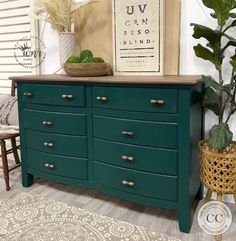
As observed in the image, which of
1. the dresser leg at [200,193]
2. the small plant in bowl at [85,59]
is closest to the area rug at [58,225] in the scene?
the dresser leg at [200,193]

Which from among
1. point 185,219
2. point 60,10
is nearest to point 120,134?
point 185,219

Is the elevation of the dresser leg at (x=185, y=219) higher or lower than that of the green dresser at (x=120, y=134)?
lower

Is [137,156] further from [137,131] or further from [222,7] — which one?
[222,7]

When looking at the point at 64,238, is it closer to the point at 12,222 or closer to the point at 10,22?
the point at 12,222

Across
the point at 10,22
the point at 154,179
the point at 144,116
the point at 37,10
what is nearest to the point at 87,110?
the point at 144,116

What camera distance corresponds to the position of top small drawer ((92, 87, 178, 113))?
1709 mm

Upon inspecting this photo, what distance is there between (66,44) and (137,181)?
4.34ft

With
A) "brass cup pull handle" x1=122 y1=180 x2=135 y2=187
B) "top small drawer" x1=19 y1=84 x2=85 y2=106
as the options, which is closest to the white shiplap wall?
"top small drawer" x1=19 y1=84 x2=85 y2=106

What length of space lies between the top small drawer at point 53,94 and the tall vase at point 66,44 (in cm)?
42

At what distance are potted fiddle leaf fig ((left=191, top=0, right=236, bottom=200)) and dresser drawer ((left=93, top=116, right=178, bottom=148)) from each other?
250 mm

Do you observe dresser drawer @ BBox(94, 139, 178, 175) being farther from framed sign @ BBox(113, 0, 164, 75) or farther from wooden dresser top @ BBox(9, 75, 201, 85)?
framed sign @ BBox(113, 0, 164, 75)

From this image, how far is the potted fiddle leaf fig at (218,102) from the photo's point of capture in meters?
1.64

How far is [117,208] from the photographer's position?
2137mm

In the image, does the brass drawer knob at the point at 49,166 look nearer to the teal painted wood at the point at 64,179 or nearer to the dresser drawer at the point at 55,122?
the teal painted wood at the point at 64,179
